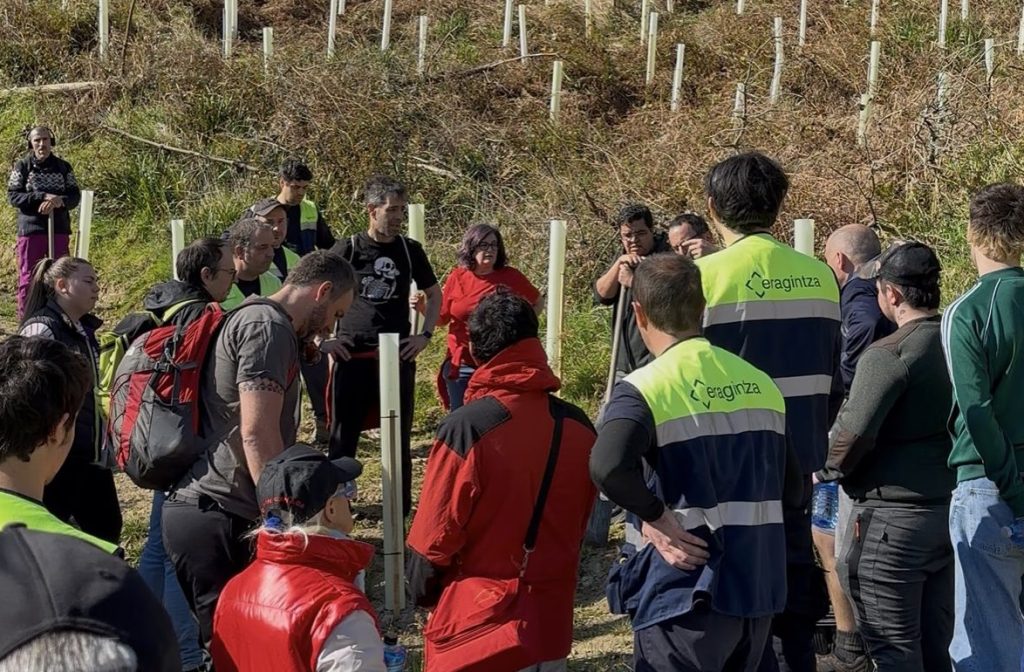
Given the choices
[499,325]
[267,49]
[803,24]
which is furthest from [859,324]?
[267,49]

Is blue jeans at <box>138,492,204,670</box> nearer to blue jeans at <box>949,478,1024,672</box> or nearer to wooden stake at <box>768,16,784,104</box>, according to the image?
blue jeans at <box>949,478,1024,672</box>

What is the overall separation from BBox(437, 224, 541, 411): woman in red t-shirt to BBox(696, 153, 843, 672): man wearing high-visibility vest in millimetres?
3002

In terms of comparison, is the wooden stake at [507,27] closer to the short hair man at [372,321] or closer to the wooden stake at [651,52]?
the wooden stake at [651,52]

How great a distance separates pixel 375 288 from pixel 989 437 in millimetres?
3826

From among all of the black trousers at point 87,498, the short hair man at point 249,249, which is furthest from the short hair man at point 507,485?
the short hair man at point 249,249

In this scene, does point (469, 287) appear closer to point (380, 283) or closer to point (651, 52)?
point (380, 283)

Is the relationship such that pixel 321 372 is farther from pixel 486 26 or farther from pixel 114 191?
pixel 486 26

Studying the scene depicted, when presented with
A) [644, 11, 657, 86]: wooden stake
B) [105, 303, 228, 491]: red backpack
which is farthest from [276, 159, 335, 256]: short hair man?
[644, 11, 657, 86]: wooden stake

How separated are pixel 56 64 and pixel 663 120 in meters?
7.54

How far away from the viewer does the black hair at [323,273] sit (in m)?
4.12

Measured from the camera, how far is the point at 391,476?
18.6ft

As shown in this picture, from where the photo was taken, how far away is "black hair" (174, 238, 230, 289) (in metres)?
5.09

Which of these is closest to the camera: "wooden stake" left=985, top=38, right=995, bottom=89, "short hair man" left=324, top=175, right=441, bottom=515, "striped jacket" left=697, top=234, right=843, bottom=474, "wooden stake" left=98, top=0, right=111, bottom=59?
"striped jacket" left=697, top=234, right=843, bottom=474

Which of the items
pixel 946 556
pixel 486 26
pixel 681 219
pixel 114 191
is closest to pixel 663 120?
pixel 486 26
